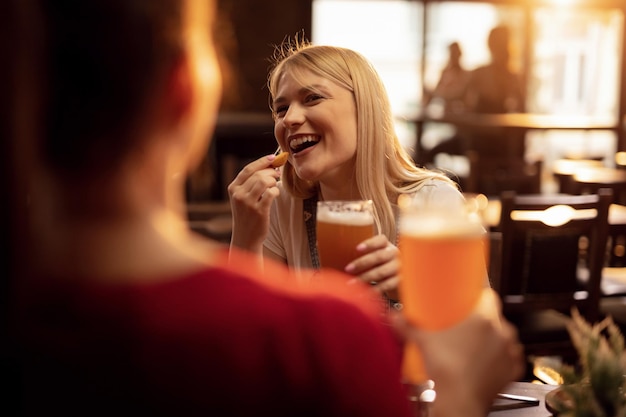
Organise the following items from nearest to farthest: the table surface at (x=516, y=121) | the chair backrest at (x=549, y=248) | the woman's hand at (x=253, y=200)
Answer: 1. the woman's hand at (x=253, y=200)
2. the chair backrest at (x=549, y=248)
3. the table surface at (x=516, y=121)

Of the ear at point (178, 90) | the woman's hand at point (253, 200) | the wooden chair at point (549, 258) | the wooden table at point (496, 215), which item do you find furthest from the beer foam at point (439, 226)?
the wooden table at point (496, 215)

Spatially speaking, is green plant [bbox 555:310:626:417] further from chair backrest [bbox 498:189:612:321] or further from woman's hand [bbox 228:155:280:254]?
chair backrest [bbox 498:189:612:321]

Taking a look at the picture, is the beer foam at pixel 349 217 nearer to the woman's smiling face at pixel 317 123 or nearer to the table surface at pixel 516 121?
the woman's smiling face at pixel 317 123

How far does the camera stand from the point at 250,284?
75 cm

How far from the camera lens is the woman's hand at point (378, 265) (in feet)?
4.25

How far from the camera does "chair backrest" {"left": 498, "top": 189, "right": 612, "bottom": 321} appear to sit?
3152 millimetres

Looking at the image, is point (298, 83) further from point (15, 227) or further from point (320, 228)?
point (15, 227)

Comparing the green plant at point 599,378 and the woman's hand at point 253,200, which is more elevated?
the woman's hand at point 253,200

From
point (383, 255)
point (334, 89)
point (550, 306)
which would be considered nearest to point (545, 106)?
point (550, 306)

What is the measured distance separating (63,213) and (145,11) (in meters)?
0.20

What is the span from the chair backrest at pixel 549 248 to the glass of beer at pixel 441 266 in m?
2.24

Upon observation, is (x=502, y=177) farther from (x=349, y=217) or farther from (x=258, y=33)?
(x=258, y=33)

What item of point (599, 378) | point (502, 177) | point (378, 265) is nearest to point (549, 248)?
point (502, 177)

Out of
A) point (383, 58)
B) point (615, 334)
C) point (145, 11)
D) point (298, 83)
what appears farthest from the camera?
point (383, 58)
